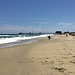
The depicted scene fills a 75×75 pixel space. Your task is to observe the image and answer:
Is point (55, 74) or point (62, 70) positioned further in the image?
point (62, 70)

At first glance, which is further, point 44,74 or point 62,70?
point 62,70

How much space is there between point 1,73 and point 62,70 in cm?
269

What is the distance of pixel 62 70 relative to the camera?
214 inches

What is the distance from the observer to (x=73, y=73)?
5.00 m

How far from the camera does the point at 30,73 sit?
514 centimetres

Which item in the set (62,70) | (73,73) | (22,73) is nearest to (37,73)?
(22,73)

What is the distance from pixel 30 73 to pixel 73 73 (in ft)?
5.94

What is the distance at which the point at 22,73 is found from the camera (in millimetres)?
5102

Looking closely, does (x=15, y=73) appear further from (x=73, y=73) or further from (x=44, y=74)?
(x=73, y=73)

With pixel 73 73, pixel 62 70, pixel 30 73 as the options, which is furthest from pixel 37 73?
pixel 73 73

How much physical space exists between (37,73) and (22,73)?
0.64 metres

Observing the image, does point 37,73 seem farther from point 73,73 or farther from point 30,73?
point 73,73

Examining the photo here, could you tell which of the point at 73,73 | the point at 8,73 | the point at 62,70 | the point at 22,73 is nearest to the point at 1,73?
the point at 8,73

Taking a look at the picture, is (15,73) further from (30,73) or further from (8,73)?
(30,73)
